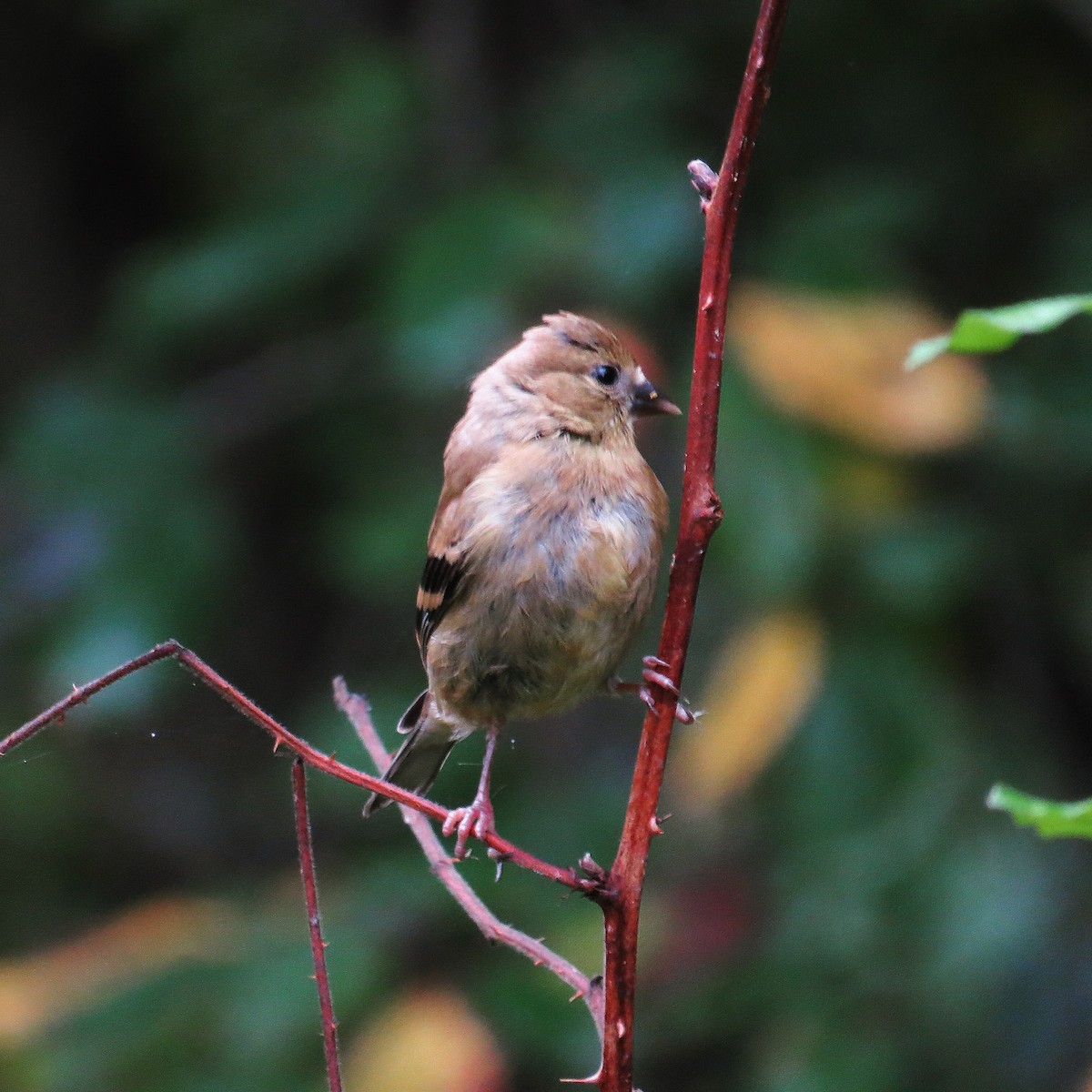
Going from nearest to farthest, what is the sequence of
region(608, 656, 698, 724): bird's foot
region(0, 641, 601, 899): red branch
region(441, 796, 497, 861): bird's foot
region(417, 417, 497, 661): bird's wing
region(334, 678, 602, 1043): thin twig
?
1. region(0, 641, 601, 899): red branch
2. region(608, 656, 698, 724): bird's foot
3. region(334, 678, 602, 1043): thin twig
4. region(441, 796, 497, 861): bird's foot
5. region(417, 417, 497, 661): bird's wing

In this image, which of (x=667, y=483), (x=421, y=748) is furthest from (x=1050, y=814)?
(x=667, y=483)

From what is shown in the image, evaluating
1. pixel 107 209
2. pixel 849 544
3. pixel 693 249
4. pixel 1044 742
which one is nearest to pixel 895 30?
pixel 693 249

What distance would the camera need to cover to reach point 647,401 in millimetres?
2873

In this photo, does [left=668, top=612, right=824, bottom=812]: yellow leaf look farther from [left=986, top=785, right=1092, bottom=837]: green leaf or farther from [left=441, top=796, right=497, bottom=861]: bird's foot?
[left=986, top=785, right=1092, bottom=837]: green leaf

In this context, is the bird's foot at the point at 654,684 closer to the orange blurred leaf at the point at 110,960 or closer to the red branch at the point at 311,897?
the red branch at the point at 311,897

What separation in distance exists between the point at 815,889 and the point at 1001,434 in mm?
1275

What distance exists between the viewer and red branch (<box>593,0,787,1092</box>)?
4.43 feet

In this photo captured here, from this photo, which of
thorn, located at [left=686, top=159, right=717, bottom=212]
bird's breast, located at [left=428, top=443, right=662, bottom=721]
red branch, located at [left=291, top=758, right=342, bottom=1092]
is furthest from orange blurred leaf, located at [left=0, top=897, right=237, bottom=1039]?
thorn, located at [left=686, top=159, right=717, bottom=212]

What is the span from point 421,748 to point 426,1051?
0.77 metres

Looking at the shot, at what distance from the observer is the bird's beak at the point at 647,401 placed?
9.37ft

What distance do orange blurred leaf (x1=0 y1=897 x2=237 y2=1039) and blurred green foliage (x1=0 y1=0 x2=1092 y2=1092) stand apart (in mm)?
71

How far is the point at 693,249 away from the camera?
13.0ft

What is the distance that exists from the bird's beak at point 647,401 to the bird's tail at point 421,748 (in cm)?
75

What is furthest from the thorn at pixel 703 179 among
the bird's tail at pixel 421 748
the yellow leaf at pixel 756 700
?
the yellow leaf at pixel 756 700
